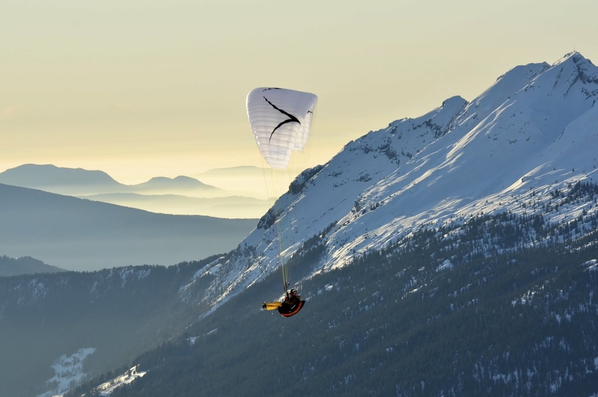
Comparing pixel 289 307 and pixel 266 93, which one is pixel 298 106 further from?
pixel 289 307

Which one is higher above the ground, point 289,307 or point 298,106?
point 298,106

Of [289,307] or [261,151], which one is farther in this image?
[261,151]

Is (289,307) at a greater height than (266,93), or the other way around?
(266,93)

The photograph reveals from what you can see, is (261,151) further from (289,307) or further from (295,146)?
(289,307)

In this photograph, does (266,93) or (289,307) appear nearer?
(289,307)

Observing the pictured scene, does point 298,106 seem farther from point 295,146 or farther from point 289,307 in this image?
point 289,307

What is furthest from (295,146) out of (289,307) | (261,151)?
(289,307)
